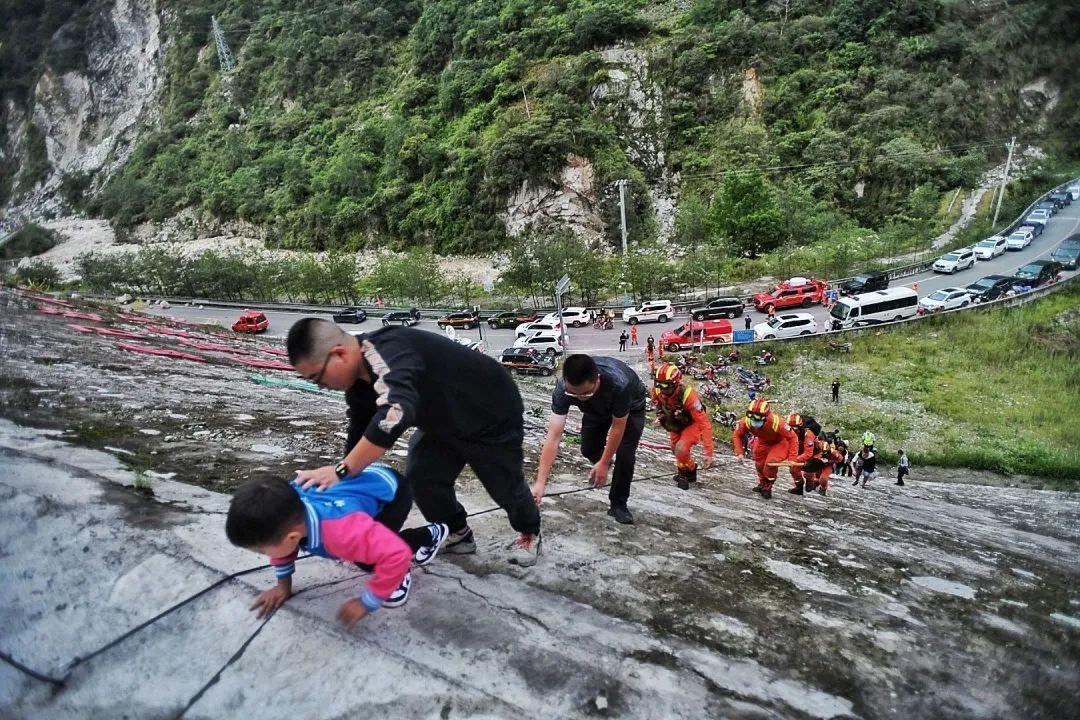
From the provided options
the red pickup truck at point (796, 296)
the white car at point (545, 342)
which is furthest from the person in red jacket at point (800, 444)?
the red pickup truck at point (796, 296)

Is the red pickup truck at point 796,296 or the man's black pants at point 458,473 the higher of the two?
the red pickup truck at point 796,296

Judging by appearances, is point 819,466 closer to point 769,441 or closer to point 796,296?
point 769,441

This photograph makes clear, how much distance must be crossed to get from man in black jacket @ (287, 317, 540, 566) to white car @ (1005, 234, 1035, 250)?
37.0 metres

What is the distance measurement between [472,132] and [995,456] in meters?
41.1

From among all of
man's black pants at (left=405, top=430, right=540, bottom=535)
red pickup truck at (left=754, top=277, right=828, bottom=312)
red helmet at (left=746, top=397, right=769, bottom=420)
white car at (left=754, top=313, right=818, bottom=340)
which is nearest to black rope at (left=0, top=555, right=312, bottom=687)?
man's black pants at (left=405, top=430, right=540, bottom=535)

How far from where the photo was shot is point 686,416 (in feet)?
17.5

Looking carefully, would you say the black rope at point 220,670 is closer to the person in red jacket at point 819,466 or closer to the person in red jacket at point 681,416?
the person in red jacket at point 681,416

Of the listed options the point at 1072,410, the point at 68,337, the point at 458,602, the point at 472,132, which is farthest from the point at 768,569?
the point at 472,132

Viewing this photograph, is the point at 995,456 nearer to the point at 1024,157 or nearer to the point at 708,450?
the point at 708,450

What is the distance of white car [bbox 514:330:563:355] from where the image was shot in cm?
2281

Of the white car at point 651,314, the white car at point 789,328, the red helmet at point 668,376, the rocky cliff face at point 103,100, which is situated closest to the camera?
the red helmet at point 668,376

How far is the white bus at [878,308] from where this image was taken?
22.1m

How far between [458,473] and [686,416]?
302 cm

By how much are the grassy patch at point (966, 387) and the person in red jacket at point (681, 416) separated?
10968 millimetres
